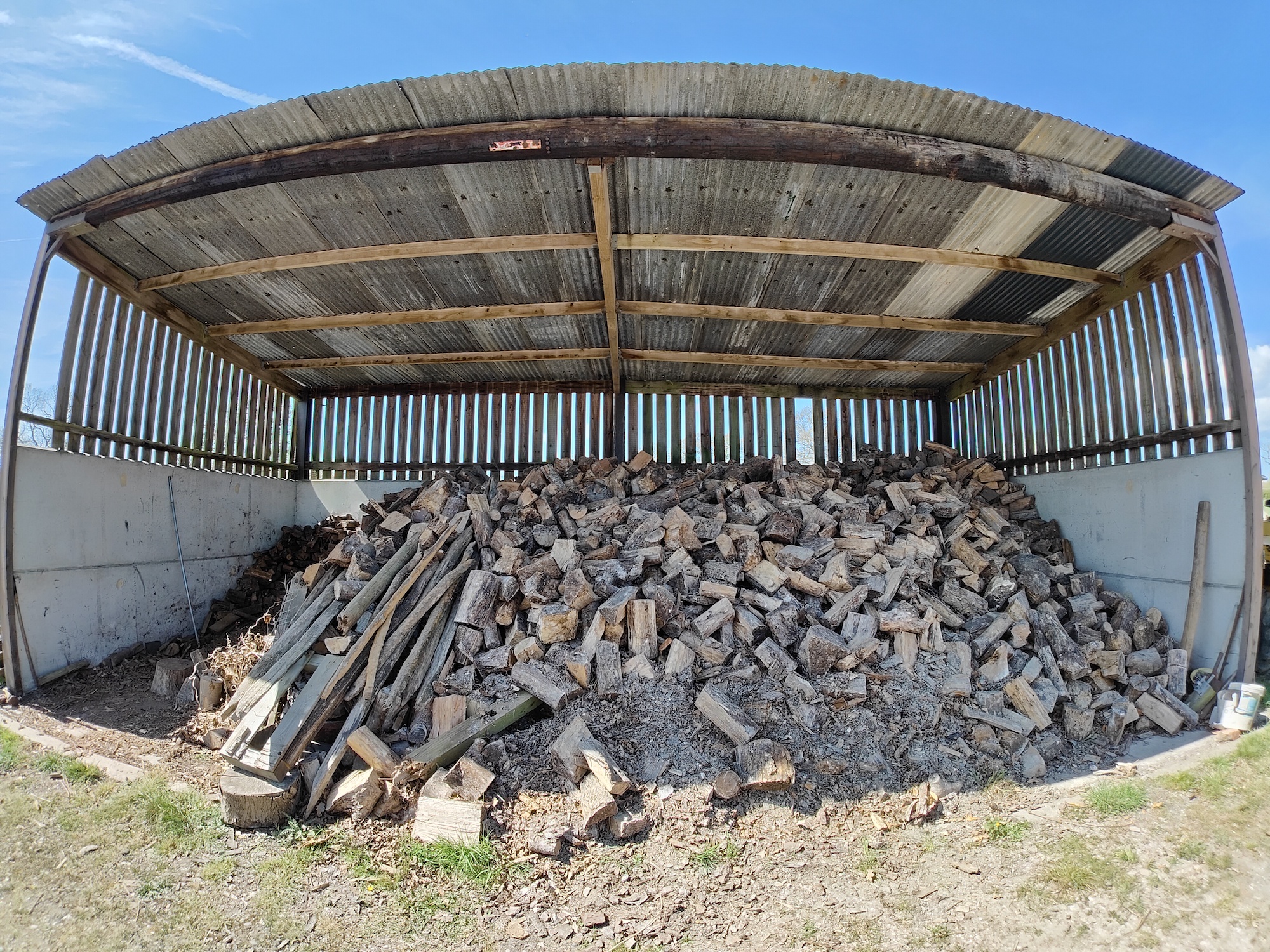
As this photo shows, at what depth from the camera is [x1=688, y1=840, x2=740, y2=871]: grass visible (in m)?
3.11

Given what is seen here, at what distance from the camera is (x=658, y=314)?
6.65 metres

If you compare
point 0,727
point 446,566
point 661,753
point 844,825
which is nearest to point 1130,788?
point 844,825

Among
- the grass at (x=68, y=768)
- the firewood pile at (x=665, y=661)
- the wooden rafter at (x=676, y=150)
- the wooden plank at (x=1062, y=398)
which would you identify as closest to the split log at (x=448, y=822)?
the firewood pile at (x=665, y=661)

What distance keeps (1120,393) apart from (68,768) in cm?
900

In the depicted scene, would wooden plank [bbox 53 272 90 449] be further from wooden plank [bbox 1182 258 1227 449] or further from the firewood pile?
wooden plank [bbox 1182 258 1227 449]

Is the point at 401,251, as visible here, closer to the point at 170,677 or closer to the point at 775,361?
the point at 170,677

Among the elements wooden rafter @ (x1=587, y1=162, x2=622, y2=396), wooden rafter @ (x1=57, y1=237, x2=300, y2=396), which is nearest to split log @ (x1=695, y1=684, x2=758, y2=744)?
wooden rafter @ (x1=587, y1=162, x2=622, y2=396)

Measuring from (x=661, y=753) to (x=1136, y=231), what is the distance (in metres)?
5.64

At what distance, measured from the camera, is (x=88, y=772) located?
13.1ft

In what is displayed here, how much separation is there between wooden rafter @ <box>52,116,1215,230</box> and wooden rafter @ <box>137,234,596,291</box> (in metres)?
1.01

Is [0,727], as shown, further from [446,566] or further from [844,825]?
[844,825]

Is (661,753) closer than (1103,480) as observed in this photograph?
Yes

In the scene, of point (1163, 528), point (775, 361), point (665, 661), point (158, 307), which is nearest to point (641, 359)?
point (775, 361)

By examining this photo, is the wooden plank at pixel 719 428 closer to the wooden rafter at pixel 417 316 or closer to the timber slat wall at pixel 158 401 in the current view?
the wooden rafter at pixel 417 316
